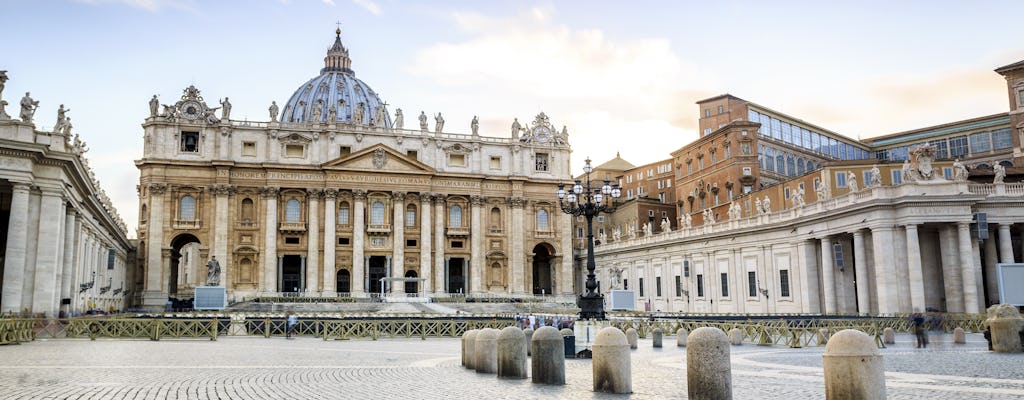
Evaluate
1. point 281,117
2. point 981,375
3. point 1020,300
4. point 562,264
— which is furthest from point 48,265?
point 281,117

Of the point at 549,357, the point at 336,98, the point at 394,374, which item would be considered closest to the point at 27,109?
the point at 394,374

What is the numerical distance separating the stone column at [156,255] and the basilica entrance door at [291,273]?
10.8 metres

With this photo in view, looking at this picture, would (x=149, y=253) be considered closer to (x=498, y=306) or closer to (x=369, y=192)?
(x=369, y=192)

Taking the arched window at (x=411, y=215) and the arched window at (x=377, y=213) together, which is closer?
the arched window at (x=377, y=213)

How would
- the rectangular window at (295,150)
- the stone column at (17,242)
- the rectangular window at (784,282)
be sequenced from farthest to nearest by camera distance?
the rectangular window at (295,150) → the rectangular window at (784,282) → the stone column at (17,242)

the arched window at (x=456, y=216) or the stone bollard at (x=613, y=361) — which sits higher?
the arched window at (x=456, y=216)

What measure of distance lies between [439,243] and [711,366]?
70282 millimetres

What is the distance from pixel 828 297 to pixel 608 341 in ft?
125

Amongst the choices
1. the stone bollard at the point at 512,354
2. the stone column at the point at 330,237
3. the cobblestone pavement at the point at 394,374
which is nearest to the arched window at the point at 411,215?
the stone column at the point at 330,237

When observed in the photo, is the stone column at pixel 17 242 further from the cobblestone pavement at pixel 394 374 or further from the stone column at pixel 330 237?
the stone column at pixel 330 237

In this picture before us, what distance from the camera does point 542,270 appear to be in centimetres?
9219

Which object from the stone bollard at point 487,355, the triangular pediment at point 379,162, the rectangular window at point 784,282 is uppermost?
the triangular pediment at point 379,162

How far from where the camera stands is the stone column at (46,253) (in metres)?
32.0

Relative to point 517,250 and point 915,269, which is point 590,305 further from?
point 517,250
